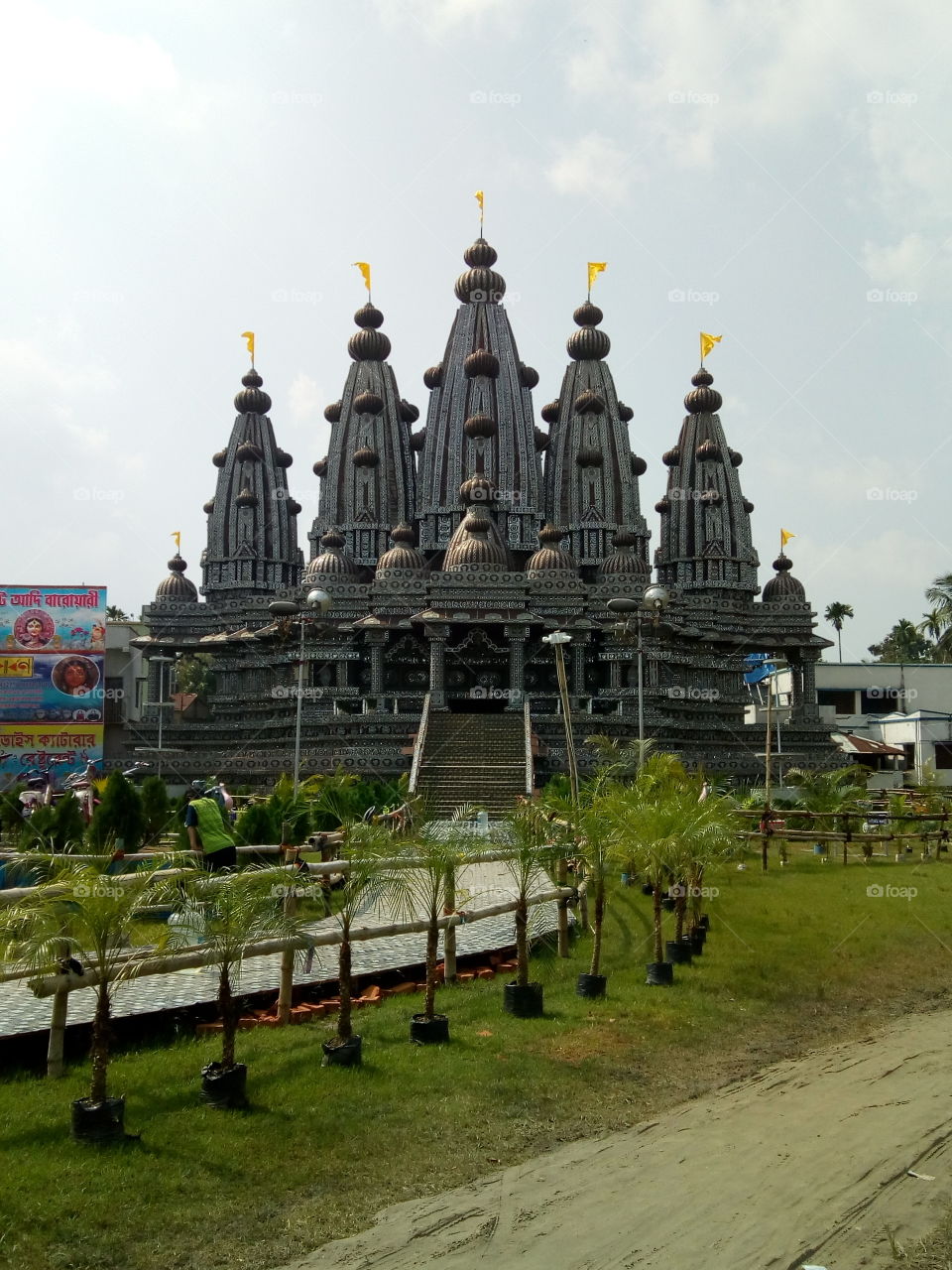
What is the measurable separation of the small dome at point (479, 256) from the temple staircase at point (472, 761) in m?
29.0

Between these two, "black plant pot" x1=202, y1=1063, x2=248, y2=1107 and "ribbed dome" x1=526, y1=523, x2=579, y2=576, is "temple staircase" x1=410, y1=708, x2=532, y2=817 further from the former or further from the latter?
"black plant pot" x1=202, y1=1063, x2=248, y2=1107

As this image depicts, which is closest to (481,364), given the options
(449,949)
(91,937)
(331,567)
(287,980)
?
(331,567)

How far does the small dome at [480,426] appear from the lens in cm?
5269

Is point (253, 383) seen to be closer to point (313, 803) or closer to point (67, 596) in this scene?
point (67, 596)

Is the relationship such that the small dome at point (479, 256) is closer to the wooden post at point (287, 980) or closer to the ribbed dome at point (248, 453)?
the ribbed dome at point (248, 453)

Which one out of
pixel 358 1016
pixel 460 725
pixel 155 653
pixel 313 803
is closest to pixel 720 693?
pixel 460 725

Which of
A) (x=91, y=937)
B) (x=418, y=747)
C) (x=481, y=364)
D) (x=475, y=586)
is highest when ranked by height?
(x=481, y=364)

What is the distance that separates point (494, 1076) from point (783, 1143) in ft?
7.85

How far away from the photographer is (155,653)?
53.9 metres

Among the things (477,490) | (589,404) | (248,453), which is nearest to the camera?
(477,490)

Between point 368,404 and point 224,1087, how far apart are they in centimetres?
5005

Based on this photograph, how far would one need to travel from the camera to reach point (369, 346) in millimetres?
57938

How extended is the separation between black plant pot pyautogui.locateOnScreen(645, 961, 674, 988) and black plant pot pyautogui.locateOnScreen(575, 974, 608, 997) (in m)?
0.92

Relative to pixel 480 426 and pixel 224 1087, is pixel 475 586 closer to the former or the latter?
pixel 480 426
